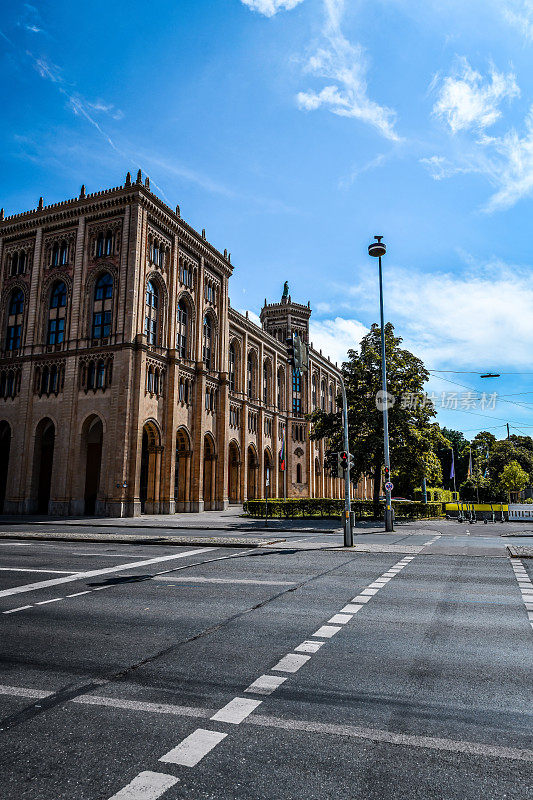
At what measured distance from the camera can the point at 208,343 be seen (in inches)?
1879

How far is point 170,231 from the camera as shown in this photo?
138ft

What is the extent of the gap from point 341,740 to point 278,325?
71719 millimetres

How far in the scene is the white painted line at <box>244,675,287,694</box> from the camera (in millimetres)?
4762

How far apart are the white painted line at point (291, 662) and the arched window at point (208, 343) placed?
4166 cm

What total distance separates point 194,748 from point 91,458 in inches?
1527

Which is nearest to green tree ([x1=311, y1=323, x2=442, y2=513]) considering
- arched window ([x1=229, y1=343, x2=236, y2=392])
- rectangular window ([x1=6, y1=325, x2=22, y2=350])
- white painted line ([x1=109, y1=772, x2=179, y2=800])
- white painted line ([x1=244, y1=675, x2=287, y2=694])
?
arched window ([x1=229, y1=343, x2=236, y2=392])

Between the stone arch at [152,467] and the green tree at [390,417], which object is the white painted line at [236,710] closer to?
the green tree at [390,417]

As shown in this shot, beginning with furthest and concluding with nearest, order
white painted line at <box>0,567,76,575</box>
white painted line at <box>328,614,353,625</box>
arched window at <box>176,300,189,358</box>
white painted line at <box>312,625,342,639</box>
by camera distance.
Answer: arched window at <box>176,300,189,358</box>
white painted line at <box>0,567,76,575</box>
white painted line at <box>328,614,353,625</box>
white painted line at <box>312,625,342,639</box>

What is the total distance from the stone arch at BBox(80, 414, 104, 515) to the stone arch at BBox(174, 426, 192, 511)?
592 centimetres

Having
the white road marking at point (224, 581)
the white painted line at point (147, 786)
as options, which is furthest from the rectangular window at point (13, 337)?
the white painted line at point (147, 786)

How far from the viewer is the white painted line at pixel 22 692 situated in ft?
15.4

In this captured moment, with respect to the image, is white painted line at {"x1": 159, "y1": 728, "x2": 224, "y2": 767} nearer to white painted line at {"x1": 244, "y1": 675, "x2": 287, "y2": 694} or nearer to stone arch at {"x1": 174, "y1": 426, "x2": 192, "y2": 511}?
white painted line at {"x1": 244, "y1": 675, "x2": 287, "y2": 694}

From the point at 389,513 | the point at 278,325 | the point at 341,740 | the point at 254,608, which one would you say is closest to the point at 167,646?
the point at 254,608

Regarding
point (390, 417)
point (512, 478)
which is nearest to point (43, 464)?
point (390, 417)
